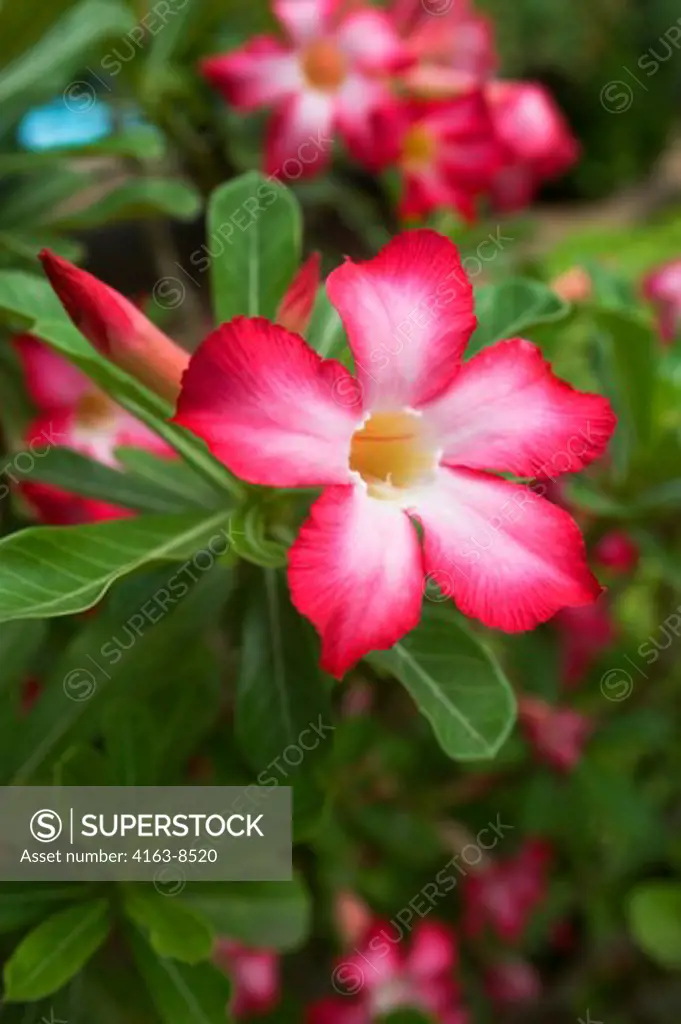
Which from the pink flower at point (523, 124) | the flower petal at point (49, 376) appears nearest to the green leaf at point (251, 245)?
the flower petal at point (49, 376)

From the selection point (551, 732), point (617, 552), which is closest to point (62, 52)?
point (617, 552)

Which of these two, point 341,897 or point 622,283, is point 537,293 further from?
point 341,897

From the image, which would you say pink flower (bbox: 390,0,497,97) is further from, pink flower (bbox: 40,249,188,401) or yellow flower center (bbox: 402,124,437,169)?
pink flower (bbox: 40,249,188,401)

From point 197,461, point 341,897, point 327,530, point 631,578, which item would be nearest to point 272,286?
point 197,461

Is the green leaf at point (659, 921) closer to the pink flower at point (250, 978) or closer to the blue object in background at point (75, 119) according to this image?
the pink flower at point (250, 978)

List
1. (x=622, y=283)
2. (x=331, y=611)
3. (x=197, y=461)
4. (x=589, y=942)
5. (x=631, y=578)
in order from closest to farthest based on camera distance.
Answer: (x=331, y=611)
(x=197, y=461)
(x=622, y=283)
(x=631, y=578)
(x=589, y=942)

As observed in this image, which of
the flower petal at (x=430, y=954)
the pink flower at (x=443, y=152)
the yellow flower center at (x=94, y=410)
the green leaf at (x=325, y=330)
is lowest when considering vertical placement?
the flower petal at (x=430, y=954)

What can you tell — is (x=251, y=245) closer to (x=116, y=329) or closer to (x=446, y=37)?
(x=116, y=329)
